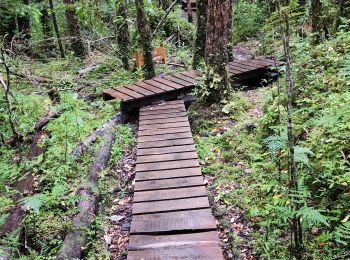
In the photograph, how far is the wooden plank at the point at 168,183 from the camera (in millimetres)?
4828

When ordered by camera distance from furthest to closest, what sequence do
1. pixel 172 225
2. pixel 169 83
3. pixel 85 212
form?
pixel 169 83
pixel 85 212
pixel 172 225

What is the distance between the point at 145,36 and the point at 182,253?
23.8 ft

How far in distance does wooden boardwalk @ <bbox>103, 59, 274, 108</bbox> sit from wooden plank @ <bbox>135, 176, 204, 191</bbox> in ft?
11.0

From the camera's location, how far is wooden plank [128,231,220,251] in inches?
145

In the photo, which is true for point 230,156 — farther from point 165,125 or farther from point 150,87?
point 150,87

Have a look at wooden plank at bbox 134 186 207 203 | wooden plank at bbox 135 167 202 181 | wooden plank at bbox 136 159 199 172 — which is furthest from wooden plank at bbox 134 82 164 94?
wooden plank at bbox 134 186 207 203

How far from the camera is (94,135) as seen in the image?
276 inches

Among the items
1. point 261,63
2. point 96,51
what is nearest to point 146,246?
point 261,63

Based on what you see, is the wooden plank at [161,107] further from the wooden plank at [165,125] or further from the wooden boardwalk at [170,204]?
the wooden boardwalk at [170,204]

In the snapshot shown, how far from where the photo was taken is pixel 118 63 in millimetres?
13172

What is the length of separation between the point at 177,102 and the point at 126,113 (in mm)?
1369

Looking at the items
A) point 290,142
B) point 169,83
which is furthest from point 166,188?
point 169,83

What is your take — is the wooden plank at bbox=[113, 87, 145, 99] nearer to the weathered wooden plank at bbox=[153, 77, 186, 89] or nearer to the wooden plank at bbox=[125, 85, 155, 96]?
the wooden plank at bbox=[125, 85, 155, 96]

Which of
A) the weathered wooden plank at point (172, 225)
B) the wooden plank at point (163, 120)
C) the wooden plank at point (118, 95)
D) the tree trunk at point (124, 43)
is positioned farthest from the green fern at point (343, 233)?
the tree trunk at point (124, 43)
